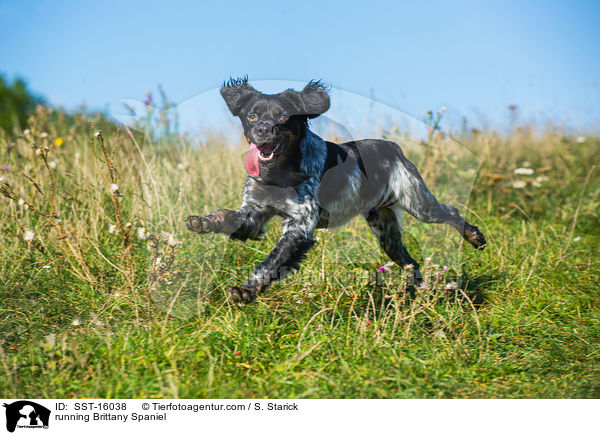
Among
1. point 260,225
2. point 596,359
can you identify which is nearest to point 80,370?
point 260,225

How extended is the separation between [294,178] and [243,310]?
91 cm

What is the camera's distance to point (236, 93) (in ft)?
9.16

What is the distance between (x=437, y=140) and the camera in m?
4.08

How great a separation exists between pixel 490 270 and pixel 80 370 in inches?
129

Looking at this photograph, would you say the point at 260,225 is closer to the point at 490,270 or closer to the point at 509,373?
the point at 509,373

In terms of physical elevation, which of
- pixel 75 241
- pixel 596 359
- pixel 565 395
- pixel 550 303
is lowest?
pixel 565 395

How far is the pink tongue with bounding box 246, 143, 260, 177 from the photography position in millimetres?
2646

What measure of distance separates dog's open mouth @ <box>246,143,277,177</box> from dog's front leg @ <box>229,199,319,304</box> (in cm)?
39

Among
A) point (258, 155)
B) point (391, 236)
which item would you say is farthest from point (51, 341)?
point (391, 236)

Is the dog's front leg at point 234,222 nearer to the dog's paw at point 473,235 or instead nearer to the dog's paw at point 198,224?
the dog's paw at point 198,224

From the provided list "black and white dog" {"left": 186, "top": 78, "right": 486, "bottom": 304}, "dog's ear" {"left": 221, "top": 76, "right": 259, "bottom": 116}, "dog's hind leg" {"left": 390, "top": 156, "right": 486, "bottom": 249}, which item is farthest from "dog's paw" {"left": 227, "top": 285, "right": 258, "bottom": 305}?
"dog's hind leg" {"left": 390, "top": 156, "right": 486, "bottom": 249}
